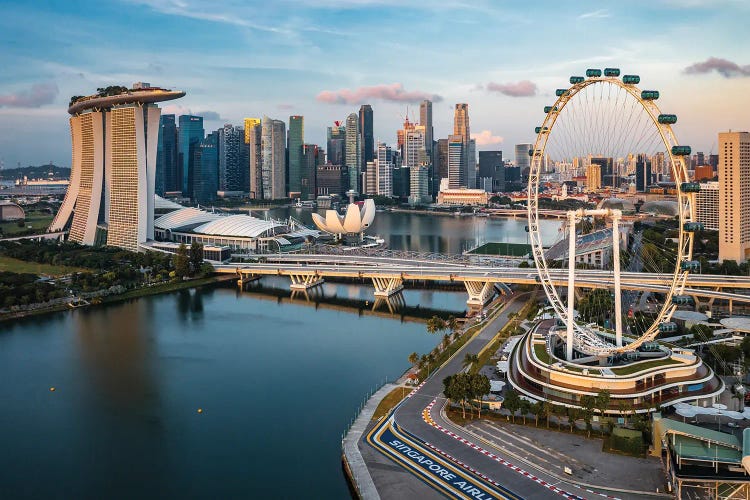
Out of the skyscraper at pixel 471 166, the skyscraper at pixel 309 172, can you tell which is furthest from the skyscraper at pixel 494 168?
the skyscraper at pixel 309 172

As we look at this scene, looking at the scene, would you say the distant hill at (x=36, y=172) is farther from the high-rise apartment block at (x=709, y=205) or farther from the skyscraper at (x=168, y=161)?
the high-rise apartment block at (x=709, y=205)

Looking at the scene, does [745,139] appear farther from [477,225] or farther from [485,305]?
[477,225]

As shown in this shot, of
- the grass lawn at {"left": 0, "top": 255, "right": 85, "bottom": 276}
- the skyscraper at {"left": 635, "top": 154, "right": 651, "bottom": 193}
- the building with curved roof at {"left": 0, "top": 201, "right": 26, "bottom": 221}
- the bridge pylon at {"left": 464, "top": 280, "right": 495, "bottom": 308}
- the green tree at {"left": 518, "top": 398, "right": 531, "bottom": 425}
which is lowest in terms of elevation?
the green tree at {"left": 518, "top": 398, "right": 531, "bottom": 425}

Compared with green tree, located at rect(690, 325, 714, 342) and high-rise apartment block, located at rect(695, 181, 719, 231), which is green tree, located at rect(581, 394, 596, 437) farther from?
high-rise apartment block, located at rect(695, 181, 719, 231)

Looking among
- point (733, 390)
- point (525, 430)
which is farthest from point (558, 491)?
point (733, 390)

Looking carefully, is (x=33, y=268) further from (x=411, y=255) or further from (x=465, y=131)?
(x=465, y=131)

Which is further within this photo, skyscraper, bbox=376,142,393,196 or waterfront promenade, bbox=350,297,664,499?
skyscraper, bbox=376,142,393,196

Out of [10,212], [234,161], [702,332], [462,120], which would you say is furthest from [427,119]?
[702,332]

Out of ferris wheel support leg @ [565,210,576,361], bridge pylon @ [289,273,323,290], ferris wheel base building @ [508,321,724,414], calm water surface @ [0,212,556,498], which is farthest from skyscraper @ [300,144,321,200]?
ferris wheel base building @ [508,321,724,414]
